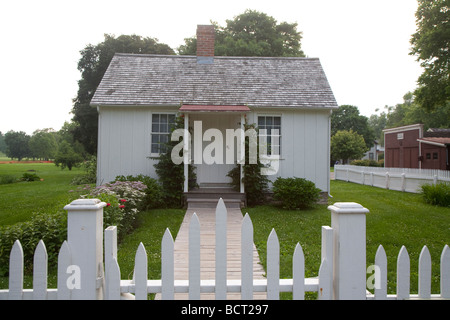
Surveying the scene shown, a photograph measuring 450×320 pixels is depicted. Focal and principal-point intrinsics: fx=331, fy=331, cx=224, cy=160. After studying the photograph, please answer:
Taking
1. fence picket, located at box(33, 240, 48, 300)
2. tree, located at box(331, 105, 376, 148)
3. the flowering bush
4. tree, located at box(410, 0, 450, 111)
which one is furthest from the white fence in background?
tree, located at box(331, 105, 376, 148)

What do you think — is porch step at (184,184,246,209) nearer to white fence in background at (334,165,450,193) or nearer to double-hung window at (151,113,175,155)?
double-hung window at (151,113,175,155)

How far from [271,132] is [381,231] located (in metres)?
5.86

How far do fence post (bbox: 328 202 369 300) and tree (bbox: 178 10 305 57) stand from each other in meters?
27.3

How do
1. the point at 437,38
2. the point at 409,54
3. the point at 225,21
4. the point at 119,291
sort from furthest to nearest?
the point at 225,21, the point at 409,54, the point at 437,38, the point at 119,291

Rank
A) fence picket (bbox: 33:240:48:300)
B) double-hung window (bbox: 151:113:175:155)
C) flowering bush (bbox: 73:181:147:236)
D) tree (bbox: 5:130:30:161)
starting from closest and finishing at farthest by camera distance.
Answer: fence picket (bbox: 33:240:48:300)
flowering bush (bbox: 73:181:147:236)
double-hung window (bbox: 151:113:175:155)
tree (bbox: 5:130:30:161)

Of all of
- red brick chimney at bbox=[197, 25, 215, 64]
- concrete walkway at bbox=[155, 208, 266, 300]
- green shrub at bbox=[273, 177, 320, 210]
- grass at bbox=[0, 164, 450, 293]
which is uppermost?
red brick chimney at bbox=[197, 25, 215, 64]

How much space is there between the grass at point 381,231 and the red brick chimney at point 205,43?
7034 millimetres

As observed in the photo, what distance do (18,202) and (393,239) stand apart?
1227 cm

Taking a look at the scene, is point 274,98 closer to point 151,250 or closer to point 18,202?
point 151,250

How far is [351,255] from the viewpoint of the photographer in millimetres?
2201

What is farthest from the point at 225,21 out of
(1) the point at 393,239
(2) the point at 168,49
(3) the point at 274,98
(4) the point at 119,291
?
(4) the point at 119,291

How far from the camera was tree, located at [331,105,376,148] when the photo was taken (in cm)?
6194

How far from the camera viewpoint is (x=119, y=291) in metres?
2.17
